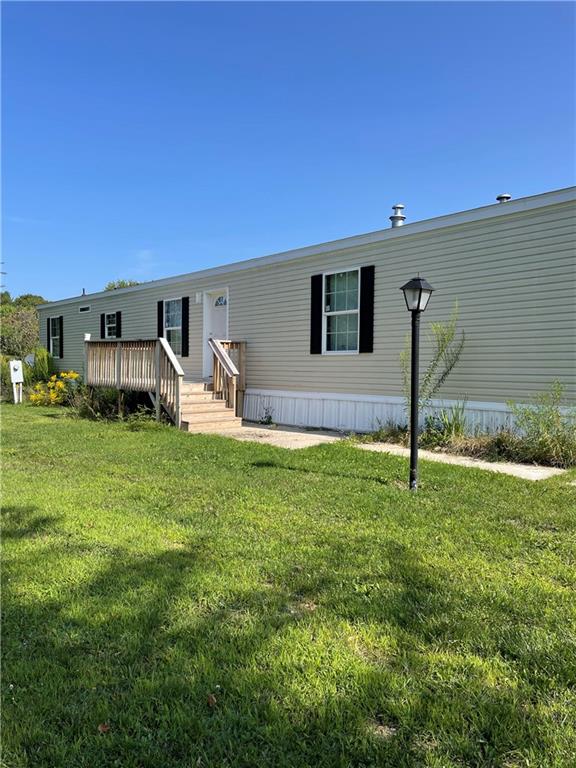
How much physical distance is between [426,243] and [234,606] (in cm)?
678

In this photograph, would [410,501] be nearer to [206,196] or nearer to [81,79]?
[81,79]

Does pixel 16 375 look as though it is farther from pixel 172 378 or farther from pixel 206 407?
pixel 206 407

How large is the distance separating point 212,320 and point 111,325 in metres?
4.84

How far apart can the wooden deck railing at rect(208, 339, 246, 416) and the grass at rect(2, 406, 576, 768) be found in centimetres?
558

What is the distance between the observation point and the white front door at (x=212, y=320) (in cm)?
1188

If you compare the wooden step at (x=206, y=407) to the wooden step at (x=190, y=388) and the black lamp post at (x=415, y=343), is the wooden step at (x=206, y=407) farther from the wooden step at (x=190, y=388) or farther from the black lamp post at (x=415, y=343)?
the black lamp post at (x=415, y=343)

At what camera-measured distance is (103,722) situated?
5.58ft

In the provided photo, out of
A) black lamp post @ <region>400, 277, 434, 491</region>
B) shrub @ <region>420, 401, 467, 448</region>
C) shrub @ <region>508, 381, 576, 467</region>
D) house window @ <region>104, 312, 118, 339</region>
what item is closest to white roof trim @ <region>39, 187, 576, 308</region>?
shrub @ <region>508, 381, 576, 467</region>

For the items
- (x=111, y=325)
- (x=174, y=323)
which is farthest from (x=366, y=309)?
(x=111, y=325)

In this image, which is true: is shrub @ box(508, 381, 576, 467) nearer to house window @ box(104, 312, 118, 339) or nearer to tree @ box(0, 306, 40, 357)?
house window @ box(104, 312, 118, 339)

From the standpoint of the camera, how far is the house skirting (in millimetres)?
7367

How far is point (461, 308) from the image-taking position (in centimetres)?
759

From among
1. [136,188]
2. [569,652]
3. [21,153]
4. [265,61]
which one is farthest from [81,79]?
[569,652]

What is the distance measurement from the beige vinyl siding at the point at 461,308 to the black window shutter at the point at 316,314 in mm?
187
